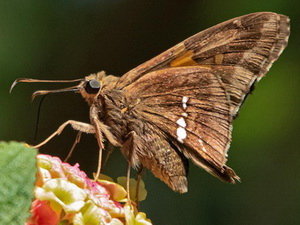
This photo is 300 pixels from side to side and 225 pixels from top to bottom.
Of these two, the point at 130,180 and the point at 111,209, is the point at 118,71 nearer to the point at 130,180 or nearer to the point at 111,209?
the point at 130,180

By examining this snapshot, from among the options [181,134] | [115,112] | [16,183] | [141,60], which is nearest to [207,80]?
[181,134]

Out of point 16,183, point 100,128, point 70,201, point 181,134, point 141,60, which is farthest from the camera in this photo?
point 141,60

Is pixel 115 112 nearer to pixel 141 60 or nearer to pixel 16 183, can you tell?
pixel 141 60

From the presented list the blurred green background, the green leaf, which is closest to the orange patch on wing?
the blurred green background

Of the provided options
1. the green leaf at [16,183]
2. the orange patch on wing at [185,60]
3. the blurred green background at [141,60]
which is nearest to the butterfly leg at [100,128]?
the orange patch on wing at [185,60]

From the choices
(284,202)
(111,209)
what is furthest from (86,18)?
(111,209)

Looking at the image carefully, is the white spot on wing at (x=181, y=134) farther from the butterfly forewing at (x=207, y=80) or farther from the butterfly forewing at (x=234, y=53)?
the butterfly forewing at (x=234, y=53)

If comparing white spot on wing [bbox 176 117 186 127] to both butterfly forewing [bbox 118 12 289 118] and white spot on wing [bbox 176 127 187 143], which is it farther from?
butterfly forewing [bbox 118 12 289 118]

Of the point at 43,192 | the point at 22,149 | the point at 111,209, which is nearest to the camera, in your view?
the point at 22,149
